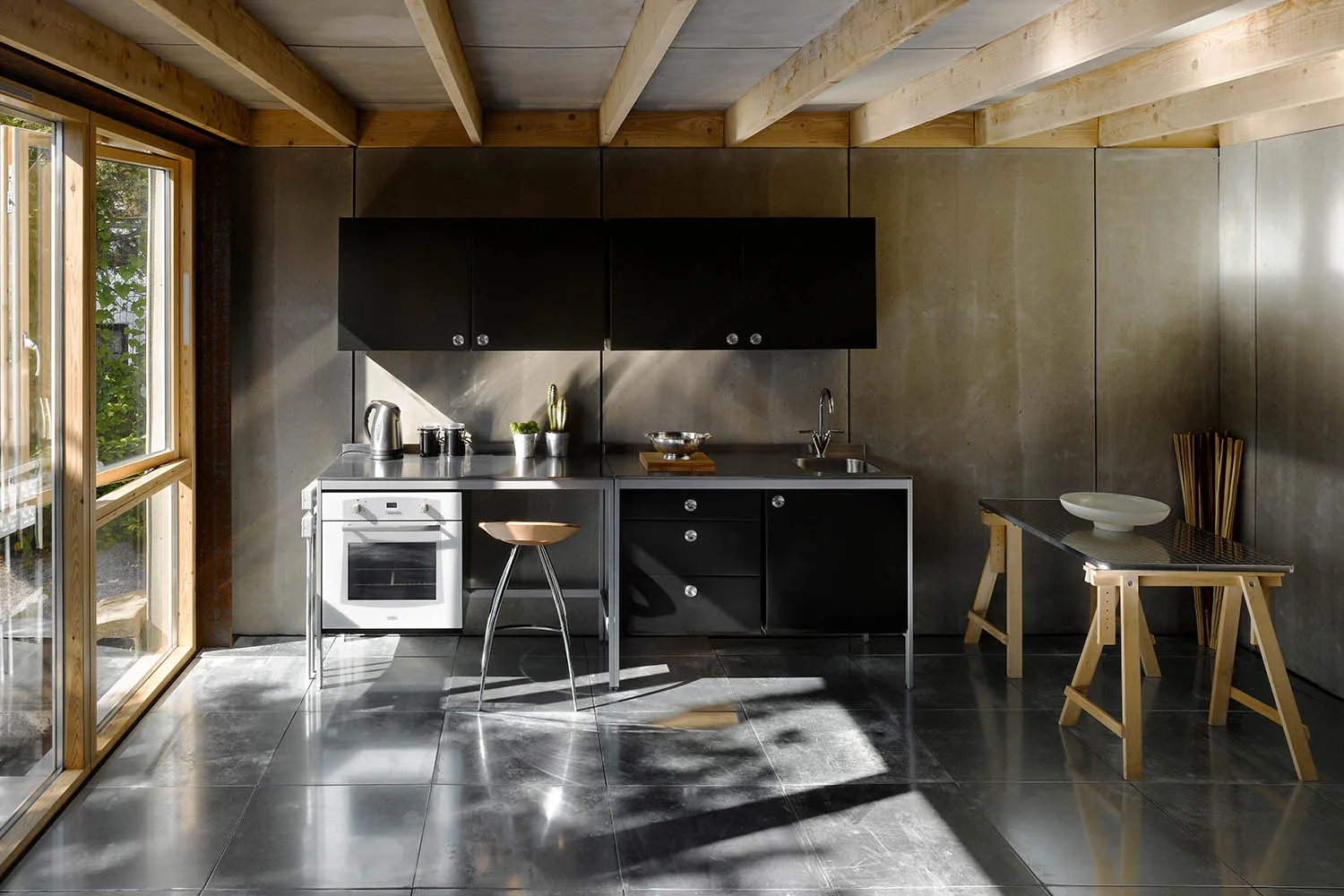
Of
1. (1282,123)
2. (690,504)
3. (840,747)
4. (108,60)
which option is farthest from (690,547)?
(1282,123)

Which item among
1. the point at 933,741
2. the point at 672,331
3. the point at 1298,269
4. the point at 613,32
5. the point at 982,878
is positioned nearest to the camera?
the point at 982,878

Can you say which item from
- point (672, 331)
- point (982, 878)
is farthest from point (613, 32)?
point (982, 878)

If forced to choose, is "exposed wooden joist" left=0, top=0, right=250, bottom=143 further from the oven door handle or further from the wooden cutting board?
the wooden cutting board

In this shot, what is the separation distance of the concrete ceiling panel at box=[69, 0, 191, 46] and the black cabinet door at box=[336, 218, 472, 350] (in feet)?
4.86

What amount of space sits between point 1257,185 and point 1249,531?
1732mm

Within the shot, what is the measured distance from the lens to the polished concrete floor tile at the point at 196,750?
4039 millimetres

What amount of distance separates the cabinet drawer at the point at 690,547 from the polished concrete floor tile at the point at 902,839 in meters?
1.41

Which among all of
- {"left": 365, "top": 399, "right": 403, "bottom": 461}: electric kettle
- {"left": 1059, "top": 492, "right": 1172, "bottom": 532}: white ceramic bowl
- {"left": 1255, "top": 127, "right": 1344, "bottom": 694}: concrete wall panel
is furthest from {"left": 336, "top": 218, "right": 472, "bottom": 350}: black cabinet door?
{"left": 1255, "top": 127, "right": 1344, "bottom": 694}: concrete wall panel

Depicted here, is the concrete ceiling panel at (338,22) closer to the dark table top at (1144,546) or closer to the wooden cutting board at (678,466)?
the wooden cutting board at (678,466)

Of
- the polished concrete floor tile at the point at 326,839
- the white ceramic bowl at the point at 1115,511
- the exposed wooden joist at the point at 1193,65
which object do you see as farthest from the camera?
the white ceramic bowl at the point at 1115,511

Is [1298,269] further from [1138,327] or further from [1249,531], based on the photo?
[1249,531]

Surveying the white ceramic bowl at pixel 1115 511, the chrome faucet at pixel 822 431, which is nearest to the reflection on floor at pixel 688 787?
the white ceramic bowl at pixel 1115 511

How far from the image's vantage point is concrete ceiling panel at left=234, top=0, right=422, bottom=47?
364cm

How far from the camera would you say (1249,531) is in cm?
558
